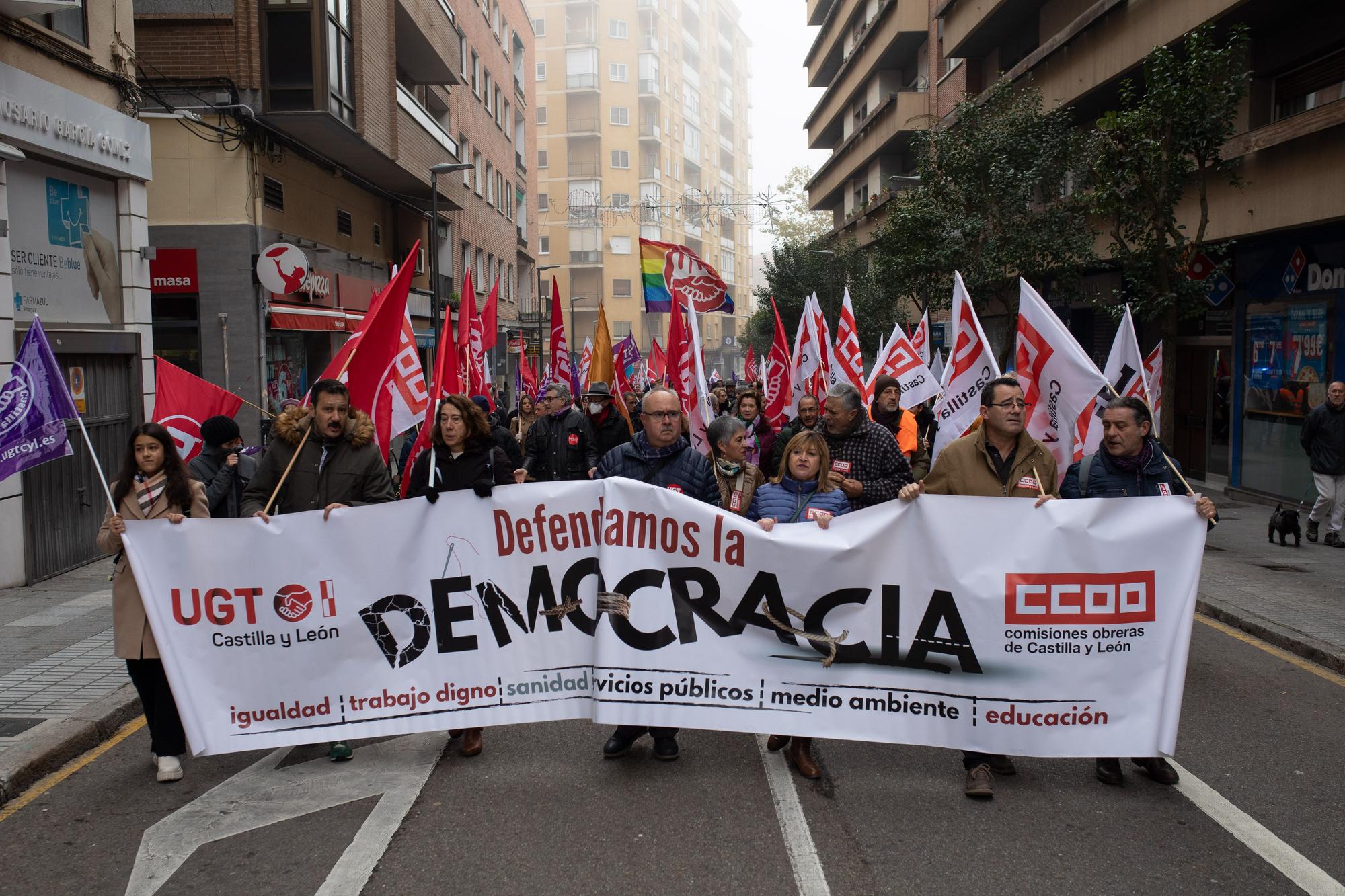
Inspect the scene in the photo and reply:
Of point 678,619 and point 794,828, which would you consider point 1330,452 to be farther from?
point 794,828

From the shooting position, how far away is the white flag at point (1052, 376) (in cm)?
645

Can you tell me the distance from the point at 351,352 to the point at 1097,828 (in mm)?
4789

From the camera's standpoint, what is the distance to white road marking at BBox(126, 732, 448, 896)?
425 centimetres

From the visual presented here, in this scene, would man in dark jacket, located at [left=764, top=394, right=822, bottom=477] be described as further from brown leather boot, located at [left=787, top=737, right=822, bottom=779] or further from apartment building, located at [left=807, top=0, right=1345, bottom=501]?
apartment building, located at [left=807, top=0, right=1345, bottom=501]

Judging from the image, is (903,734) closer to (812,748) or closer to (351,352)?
(812,748)

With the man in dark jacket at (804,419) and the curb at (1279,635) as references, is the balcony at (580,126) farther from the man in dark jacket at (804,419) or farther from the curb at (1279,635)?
the curb at (1279,635)

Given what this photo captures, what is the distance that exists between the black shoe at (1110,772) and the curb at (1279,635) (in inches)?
119

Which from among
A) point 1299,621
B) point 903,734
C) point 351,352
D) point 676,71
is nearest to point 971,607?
point 903,734

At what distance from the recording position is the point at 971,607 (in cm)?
497

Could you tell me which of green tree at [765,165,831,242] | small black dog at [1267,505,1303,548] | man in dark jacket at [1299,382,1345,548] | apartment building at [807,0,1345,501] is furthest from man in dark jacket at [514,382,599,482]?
green tree at [765,165,831,242]

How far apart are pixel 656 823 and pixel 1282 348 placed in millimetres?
15147

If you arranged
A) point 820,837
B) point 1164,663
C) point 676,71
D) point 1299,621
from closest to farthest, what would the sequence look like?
point 820,837 < point 1164,663 < point 1299,621 < point 676,71

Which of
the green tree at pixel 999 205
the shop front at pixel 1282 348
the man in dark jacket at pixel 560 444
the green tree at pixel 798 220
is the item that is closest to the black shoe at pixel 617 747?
the man in dark jacket at pixel 560 444

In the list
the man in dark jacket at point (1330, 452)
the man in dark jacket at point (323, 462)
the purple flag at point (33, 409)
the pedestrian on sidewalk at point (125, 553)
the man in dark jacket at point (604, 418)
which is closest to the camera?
the pedestrian on sidewalk at point (125, 553)
